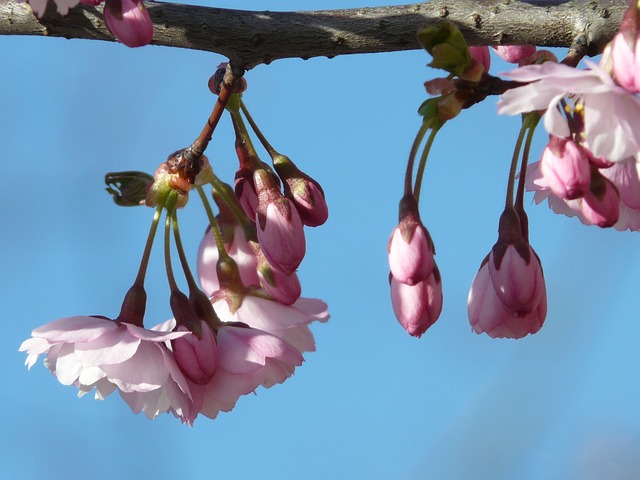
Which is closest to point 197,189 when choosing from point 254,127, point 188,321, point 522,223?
point 254,127

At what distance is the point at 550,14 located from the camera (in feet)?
6.61

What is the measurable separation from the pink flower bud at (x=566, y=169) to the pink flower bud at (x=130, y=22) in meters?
0.68

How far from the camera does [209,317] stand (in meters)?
2.17

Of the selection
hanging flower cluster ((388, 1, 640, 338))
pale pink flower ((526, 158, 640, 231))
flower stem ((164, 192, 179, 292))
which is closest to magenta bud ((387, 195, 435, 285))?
hanging flower cluster ((388, 1, 640, 338))

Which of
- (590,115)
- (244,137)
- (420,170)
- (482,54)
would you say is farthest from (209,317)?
(590,115)

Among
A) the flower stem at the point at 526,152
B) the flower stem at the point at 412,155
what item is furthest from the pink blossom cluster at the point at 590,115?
the flower stem at the point at 412,155

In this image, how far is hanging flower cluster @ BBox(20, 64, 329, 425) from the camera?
2.01m

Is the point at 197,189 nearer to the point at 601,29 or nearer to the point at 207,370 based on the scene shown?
the point at 207,370

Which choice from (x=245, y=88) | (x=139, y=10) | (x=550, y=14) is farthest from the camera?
(x=245, y=88)

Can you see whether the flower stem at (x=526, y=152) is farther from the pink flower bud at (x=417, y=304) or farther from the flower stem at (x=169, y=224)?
the flower stem at (x=169, y=224)

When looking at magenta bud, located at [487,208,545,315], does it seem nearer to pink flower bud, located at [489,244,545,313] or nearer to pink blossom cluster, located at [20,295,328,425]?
pink flower bud, located at [489,244,545,313]

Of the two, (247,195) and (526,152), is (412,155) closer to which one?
(526,152)

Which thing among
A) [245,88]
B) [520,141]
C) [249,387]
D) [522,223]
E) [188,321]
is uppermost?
→ [245,88]

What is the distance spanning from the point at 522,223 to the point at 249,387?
58 cm
